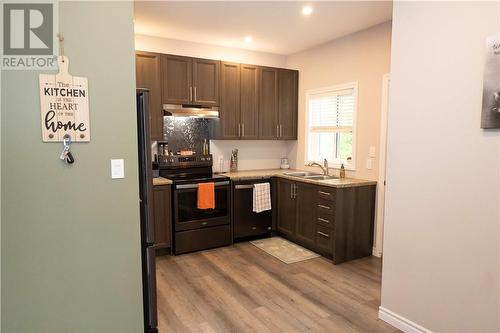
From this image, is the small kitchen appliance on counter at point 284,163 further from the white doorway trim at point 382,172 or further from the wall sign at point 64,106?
the wall sign at point 64,106

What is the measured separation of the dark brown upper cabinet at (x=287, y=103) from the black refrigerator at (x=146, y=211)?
304 centimetres

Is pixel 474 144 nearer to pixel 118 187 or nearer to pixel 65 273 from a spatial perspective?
pixel 118 187

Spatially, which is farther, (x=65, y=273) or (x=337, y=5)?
(x=337, y=5)

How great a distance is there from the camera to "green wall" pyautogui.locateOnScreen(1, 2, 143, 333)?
1.83 metres

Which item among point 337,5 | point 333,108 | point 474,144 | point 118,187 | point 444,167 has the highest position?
point 337,5

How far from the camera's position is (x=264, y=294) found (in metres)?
2.93

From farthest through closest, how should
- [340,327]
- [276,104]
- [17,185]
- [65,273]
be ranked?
[276,104] < [340,327] < [65,273] < [17,185]

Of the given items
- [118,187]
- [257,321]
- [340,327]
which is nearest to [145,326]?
[257,321]

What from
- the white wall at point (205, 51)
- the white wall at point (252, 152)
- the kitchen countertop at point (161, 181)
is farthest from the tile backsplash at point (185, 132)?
the white wall at point (205, 51)

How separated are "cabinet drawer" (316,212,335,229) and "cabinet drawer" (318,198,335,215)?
3 centimetres

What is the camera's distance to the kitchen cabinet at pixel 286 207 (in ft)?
14.0

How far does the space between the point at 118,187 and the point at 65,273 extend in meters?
0.60

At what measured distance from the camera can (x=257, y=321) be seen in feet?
8.18

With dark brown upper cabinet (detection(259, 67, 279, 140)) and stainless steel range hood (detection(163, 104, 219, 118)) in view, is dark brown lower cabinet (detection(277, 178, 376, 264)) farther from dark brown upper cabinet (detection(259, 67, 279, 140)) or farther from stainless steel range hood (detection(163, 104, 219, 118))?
stainless steel range hood (detection(163, 104, 219, 118))
